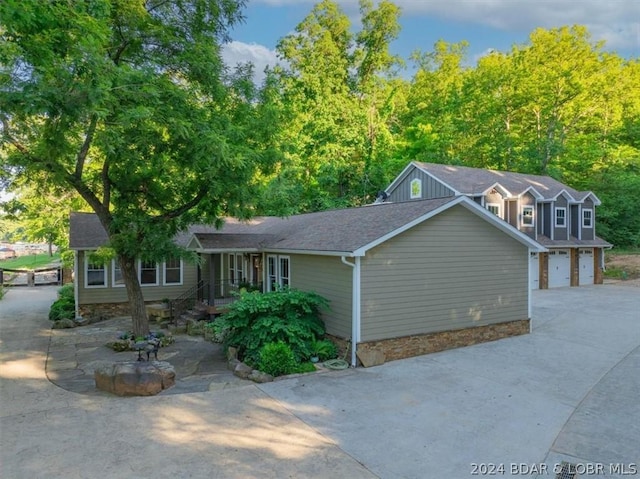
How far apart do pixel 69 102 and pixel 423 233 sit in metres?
8.10

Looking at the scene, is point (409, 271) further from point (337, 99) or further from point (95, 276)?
point (337, 99)

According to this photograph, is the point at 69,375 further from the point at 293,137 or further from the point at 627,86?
the point at 627,86

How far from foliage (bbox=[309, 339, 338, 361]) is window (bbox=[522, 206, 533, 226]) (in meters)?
17.9

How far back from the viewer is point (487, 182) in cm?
2367

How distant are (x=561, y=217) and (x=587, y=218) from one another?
2299mm

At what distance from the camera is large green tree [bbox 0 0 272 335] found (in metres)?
7.49

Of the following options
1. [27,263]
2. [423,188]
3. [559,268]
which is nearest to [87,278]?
[423,188]

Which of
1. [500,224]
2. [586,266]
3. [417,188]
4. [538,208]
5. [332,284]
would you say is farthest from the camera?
[586,266]

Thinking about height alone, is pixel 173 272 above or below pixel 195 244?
below

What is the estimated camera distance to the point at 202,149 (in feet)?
32.9

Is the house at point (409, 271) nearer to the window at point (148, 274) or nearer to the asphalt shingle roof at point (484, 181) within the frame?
the window at point (148, 274)

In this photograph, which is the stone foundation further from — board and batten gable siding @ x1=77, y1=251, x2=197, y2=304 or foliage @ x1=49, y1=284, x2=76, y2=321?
foliage @ x1=49, y1=284, x2=76, y2=321

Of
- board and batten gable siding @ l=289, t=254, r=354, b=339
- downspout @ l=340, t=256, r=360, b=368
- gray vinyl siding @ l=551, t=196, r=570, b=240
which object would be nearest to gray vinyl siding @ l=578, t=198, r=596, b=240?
gray vinyl siding @ l=551, t=196, r=570, b=240

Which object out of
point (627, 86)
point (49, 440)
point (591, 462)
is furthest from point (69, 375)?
point (627, 86)
